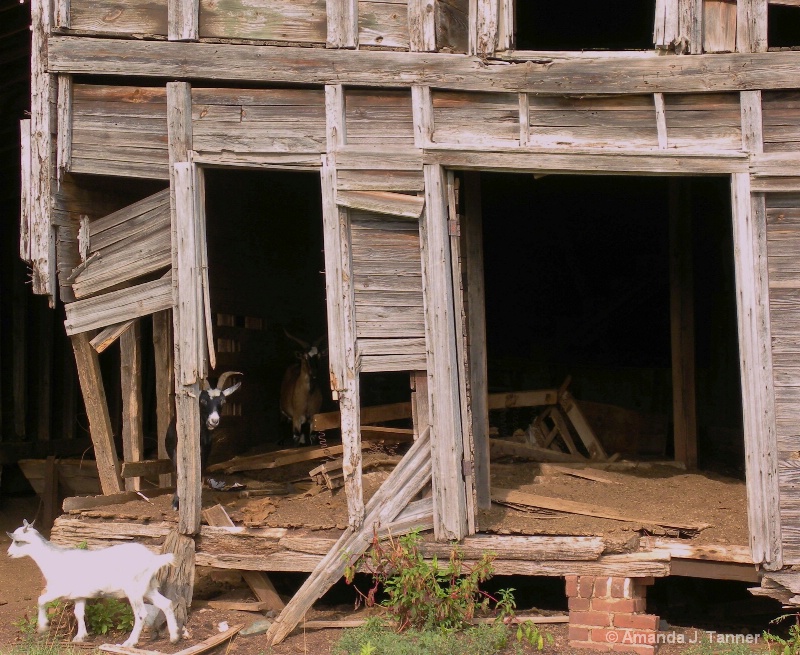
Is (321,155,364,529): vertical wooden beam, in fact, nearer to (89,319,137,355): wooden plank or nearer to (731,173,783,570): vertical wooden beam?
(89,319,137,355): wooden plank

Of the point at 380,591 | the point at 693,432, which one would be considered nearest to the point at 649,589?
the point at 693,432

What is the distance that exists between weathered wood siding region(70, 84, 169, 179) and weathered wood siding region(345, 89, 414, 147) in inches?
62.9

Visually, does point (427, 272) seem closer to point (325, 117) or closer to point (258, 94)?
point (325, 117)

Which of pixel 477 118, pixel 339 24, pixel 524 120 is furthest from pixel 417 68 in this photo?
pixel 524 120

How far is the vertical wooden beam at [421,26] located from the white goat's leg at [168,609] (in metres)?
4.90

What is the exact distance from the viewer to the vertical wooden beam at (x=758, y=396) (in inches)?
292

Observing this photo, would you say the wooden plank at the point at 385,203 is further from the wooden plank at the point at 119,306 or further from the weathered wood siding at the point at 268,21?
the wooden plank at the point at 119,306

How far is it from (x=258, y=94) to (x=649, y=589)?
631 cm

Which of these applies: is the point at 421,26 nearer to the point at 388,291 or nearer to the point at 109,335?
the point at 388,291

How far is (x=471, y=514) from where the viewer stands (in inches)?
313

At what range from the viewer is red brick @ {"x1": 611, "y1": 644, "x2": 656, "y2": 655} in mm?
7602

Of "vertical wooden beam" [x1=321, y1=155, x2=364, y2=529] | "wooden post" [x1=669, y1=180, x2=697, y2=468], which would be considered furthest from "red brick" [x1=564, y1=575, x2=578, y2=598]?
"wooden post" [x1=669, y1=180, x2=697, y2=468]

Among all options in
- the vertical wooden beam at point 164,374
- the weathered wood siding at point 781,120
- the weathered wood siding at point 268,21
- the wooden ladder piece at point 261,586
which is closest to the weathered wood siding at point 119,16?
the weathered wood siding at point 268,21

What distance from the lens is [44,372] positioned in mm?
14070
